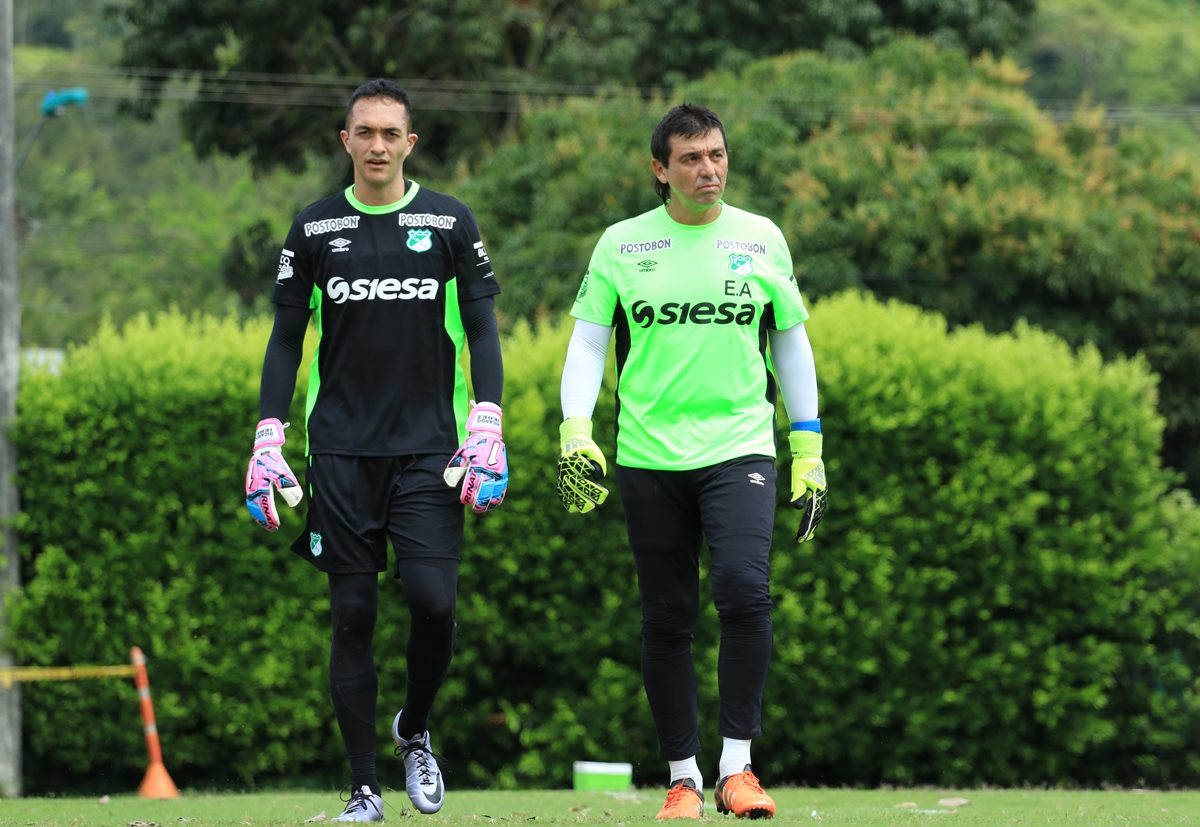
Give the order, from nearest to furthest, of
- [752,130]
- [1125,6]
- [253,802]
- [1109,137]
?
1. [253,802]
2. [752,130]
3. [1109,137]
4. [1125,6]

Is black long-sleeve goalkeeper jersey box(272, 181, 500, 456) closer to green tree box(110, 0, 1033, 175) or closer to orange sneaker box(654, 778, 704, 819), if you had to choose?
orange sneaker box(654, 778, 704, 819)

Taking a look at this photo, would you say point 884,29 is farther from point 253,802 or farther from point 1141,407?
point 253,802

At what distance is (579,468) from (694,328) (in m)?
0.63

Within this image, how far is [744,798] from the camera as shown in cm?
537

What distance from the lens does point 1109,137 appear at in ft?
79.0

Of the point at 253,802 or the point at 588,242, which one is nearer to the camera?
the point at 253,802

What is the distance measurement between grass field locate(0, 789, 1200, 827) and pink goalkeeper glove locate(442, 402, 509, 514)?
3.60ft

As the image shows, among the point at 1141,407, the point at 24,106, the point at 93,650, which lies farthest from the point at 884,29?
the point at 24,106

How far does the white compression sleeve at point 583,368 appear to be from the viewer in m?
5.93

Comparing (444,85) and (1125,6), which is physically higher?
(1125,6)

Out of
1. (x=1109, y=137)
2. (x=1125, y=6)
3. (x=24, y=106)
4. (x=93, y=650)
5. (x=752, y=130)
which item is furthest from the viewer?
(x=1125, y=6)

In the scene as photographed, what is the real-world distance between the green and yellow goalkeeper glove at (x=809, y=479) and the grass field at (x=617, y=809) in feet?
3.45

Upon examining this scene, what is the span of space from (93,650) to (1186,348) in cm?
1518

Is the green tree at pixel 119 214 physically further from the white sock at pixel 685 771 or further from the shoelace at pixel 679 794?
the shoelace at pixel 679 794
